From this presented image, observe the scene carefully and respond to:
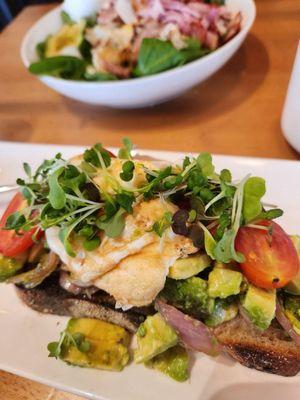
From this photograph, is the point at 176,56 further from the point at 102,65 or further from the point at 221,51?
the point at 102,65

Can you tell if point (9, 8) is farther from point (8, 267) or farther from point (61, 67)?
point (8, 267)

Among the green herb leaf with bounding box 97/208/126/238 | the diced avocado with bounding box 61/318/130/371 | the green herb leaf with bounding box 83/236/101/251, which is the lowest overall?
the diced avocado with bounding box 61/318/130/371

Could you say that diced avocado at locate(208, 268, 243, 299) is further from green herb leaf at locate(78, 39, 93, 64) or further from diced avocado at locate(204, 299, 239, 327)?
green herb leaf at locate(78, 39, 93, 64)

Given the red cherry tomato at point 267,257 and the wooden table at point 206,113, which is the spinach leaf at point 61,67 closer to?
the wooden table at point 206,113

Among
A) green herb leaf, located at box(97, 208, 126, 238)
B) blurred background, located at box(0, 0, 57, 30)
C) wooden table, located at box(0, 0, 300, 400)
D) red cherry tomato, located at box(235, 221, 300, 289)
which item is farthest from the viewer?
blurred background, located at box(0, 0, 57, 30)

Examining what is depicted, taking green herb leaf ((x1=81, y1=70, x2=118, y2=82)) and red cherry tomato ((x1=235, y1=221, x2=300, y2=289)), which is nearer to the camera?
red cherry tomato ((x1=235, y1=221, x2=300, y2=289))

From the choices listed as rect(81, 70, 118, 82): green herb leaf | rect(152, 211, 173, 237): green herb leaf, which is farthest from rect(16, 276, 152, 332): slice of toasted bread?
rect(81, 70, 118, 82): green herb leaf

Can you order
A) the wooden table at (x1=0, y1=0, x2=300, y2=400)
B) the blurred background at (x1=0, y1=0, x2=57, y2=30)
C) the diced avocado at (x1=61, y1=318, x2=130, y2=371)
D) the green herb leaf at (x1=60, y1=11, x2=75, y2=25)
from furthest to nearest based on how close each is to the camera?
the blurred background at (x1=0, y1=0, x2=57, y2=30) < the green herb leaf at (x1=60, y1=11, x2=75, y2=25) < the wooden table at (x1=0, y1=0, x2=300, y2=400) < the diced avocado at (x1=61, y1=318, x2=130, y2=371)

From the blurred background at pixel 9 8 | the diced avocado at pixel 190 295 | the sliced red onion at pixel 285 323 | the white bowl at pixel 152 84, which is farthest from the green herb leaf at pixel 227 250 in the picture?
the blurred background at pixel 9 8
